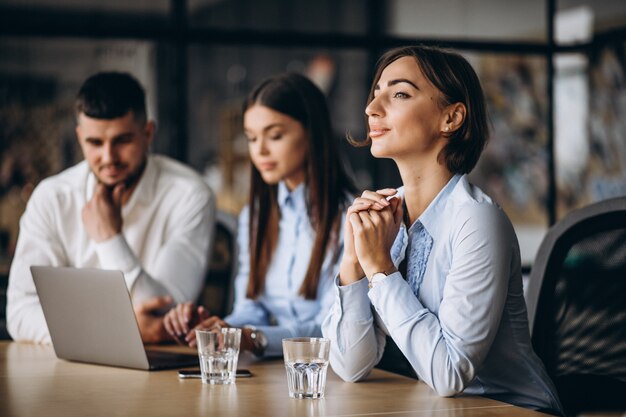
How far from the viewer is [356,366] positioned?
1830 millimetres

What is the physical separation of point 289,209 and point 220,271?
38 cm

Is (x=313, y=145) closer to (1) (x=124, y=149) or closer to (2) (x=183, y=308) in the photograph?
(1) (x=124, y=149)

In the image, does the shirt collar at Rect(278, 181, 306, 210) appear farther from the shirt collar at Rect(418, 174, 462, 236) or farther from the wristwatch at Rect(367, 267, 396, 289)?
the wristwatch at Rect(367, 267, 396, 289)

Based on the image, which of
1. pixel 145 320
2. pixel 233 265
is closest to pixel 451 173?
pixel 145 320

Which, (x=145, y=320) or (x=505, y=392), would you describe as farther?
(x=145, y=320)

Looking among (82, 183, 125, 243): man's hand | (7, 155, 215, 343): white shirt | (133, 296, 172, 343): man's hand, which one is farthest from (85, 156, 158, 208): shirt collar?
(133, 296, 172, 343): man's hand

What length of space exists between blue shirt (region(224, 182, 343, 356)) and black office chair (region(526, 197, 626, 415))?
66 centimetres

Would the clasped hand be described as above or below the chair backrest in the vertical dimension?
above

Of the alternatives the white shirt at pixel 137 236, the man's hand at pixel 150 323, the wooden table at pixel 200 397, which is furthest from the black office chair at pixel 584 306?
the white shirt at pixel 137 236

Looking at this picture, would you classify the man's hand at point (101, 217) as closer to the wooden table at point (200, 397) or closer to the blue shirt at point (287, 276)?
the blue shirt at point (287, 276)

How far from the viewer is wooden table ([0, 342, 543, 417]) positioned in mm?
1519

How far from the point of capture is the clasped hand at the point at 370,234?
180 cm

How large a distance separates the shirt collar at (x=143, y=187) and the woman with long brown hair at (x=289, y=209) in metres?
0.30

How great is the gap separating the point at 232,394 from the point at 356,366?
0.91 ft
